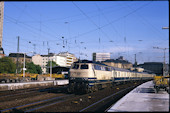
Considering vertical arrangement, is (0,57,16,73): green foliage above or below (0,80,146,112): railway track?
Answer: above

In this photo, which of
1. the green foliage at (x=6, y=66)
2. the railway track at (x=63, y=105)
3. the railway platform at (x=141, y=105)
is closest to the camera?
the railway platform at (x=141, y=105)

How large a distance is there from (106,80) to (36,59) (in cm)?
15895

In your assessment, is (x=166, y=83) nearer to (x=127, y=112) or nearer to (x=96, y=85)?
(x=96, y=85)

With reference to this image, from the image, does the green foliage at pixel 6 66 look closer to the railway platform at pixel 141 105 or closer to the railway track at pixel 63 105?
the railway track at pixel 63 105

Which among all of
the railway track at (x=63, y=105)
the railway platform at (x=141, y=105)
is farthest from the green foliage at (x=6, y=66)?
the railway platform at (x=141, y=105)

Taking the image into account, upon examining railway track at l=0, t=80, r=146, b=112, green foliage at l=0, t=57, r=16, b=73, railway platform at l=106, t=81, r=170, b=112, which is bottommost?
railway track at l=0, t=80, r=146, b=112

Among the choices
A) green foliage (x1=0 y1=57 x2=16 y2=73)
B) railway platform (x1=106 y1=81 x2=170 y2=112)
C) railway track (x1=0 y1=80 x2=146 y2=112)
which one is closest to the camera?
railway platform (x1=106 y1=81 x2=170 y2=112)

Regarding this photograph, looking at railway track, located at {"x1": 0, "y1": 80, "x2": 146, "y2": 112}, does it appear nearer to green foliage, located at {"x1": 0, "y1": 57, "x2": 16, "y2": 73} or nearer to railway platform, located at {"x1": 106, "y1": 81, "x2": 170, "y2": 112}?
railway platform, located at {"x1": 106, "y1": 81, "x2": 170, "y2": 112}

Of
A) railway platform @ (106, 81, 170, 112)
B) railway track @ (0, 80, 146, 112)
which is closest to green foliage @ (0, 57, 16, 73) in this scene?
railway track @ (0, 80, 146, 112)

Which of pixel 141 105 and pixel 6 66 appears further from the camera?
pixel 6 66

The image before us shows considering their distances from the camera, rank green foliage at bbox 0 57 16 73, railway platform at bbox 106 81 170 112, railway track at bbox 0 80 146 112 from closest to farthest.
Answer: railway platform at bbox 106 81 170 112, railway track at bbox 0 80 146 112, green foliage at bbox 0 57 16 73

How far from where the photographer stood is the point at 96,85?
24328 mm

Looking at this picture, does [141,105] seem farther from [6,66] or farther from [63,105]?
[6,66]

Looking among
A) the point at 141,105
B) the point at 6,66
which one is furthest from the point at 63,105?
the point at 6,66
